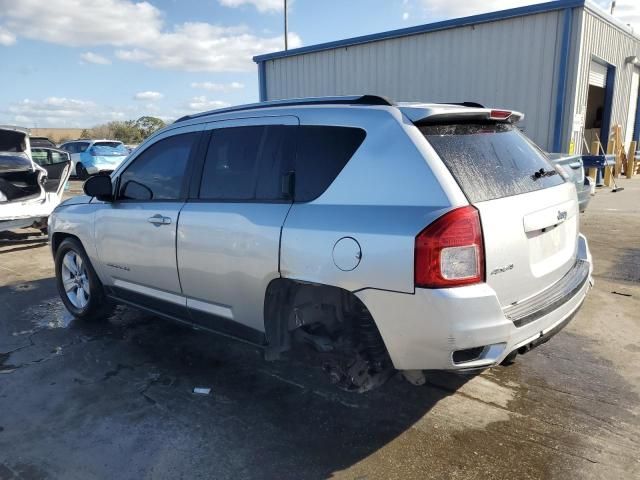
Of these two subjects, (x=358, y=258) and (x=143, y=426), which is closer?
(x=358, y=258)

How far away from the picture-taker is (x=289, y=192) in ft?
9.93

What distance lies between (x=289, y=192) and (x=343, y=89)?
13.6m

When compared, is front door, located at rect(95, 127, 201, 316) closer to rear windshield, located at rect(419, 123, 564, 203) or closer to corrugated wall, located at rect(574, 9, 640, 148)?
rear windshield, located at rect(419, 123, 564, 203)

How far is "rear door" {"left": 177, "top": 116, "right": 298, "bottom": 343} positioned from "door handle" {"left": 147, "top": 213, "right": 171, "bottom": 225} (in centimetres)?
16

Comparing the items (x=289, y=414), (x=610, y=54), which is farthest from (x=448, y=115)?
(x=610, y=54)

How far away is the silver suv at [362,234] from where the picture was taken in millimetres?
2467

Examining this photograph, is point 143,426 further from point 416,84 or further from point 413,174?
point 416,84

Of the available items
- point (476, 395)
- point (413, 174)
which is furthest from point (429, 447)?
point (413, 174)

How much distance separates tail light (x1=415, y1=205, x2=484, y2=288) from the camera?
7.88ft

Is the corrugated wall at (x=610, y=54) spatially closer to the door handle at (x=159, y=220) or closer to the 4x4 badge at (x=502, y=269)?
the 4x4 badge at (x=502, y=269)

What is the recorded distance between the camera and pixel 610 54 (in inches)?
571

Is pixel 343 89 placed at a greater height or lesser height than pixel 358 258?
greater

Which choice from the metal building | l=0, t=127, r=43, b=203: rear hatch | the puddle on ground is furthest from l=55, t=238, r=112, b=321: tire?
the metal building

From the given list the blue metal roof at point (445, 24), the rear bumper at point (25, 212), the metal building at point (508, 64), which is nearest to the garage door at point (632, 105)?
the metal building at point (508, 64)
